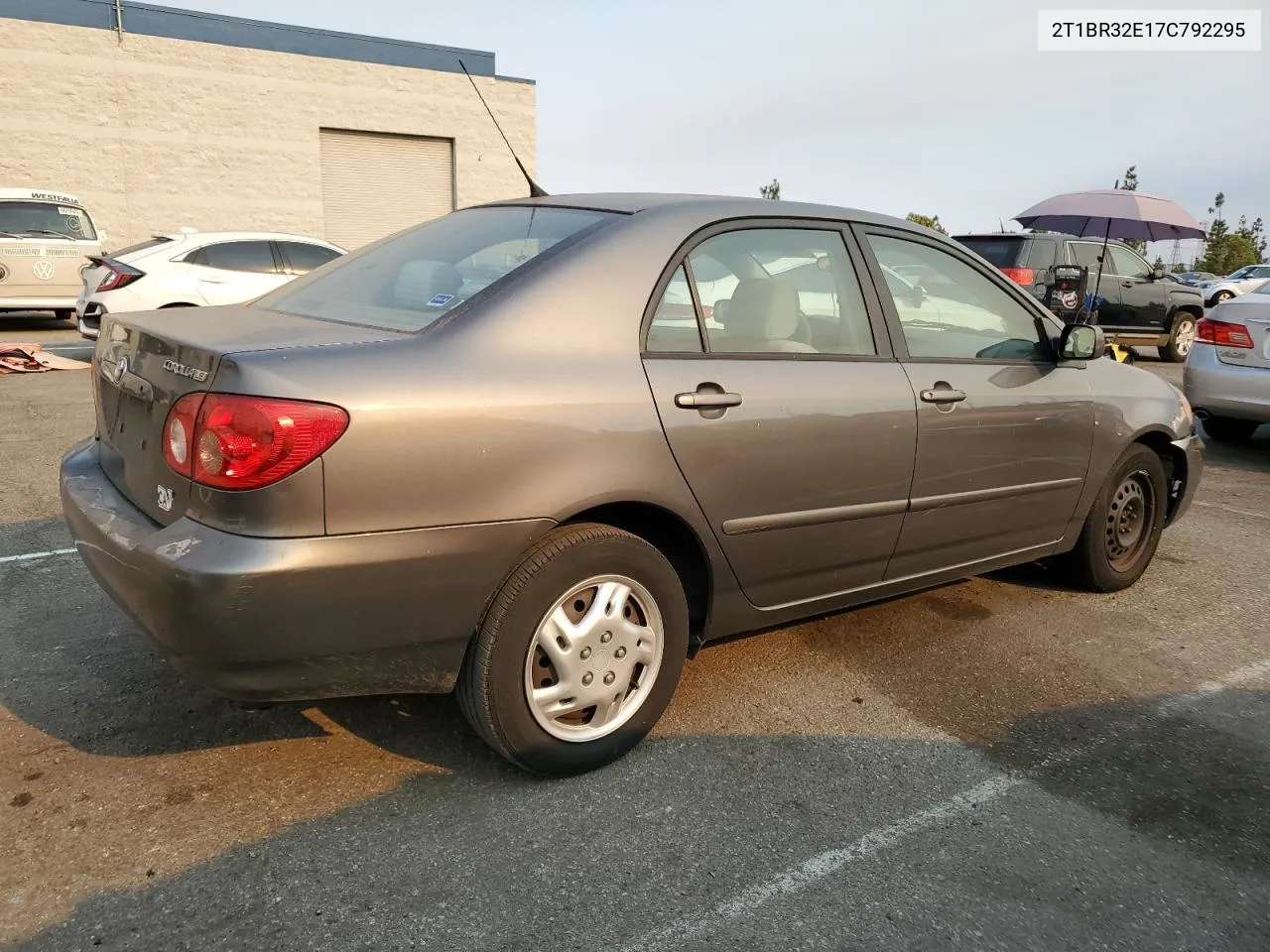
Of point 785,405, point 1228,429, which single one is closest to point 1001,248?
point 1228,429

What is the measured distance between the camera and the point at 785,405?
3.02 meters

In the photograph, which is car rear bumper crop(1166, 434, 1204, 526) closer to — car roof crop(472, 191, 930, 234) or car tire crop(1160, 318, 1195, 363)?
car roof crop(472, 191, 930, 234)

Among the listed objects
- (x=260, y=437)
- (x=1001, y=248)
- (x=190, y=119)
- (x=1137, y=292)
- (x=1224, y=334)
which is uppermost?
(x=190, y=119)

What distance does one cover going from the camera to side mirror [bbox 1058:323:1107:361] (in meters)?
3.91

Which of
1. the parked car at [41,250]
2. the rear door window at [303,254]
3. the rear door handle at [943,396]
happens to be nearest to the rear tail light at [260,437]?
the rear door handle at [943,396]

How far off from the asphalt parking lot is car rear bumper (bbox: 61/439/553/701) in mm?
415

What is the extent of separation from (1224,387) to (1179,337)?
863 cm

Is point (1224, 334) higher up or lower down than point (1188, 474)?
higher up

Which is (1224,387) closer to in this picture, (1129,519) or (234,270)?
(1129,519)

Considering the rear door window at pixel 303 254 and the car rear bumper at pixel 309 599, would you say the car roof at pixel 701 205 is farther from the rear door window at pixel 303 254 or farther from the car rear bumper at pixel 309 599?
the rear door window at pixel 303 254

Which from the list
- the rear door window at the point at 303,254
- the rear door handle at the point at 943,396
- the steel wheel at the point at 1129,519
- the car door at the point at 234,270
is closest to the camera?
the rear door handle at the point at 943,396

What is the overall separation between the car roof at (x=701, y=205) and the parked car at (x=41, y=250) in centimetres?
1232

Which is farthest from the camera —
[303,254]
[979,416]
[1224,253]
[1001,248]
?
[1224,253]

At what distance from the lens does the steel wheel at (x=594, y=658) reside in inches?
106
